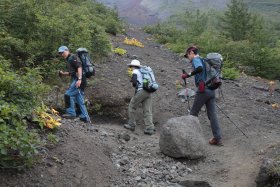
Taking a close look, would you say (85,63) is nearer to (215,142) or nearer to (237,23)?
(215,142)

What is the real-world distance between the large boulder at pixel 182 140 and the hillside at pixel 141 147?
18 centimetres

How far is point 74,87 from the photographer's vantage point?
1052cm

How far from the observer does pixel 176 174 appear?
27.3ft

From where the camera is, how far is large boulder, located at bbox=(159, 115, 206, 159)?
8.88 m

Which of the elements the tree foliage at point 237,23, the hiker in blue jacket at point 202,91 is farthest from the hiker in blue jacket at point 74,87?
the tree foliage at point 237,23

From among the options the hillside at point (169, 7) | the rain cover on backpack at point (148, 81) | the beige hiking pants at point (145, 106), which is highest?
the rain cover on backpack at point (148, 81)

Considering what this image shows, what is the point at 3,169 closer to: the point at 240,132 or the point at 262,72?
the point at 240,132

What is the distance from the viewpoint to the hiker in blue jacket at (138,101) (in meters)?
10.7

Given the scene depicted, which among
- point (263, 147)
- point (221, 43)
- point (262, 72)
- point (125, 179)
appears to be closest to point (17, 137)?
point (125, 179)

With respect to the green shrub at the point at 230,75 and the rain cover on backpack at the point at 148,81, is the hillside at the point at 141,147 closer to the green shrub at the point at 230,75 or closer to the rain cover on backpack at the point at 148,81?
the rain cover on backpack at the point at 148,81

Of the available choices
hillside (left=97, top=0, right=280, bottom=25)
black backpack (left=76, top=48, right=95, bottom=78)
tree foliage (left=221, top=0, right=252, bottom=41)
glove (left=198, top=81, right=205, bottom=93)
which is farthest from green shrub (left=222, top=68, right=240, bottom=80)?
hillside (left=97, top=0, right=280, bottom=25)

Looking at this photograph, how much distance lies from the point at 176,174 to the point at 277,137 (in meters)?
3.51

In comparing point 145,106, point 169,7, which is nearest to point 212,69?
point 145,106

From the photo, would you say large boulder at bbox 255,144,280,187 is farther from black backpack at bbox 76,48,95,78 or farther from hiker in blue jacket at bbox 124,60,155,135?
black backpack at bbox 76,48,95,78
